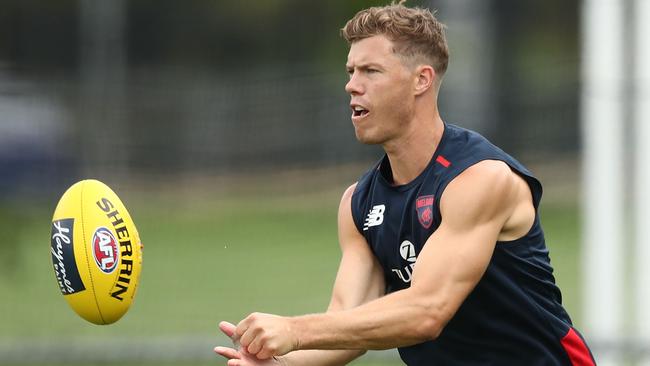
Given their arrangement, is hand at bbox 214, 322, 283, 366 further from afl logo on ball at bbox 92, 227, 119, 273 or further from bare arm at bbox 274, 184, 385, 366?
afl logo on ball at bbox 92, 227, 119, 273

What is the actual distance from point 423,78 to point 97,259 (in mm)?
1437

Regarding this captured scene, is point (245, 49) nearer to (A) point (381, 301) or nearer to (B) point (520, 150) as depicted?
(B) point (520, 150)

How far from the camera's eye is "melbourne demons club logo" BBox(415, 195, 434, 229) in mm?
5191

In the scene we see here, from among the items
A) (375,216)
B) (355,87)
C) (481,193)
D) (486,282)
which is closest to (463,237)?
(481,193)

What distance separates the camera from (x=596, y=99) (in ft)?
30.6

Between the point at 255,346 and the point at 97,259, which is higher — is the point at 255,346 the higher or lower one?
the lower one

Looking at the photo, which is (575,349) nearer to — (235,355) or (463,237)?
(463,237)

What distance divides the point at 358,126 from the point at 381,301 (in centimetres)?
78

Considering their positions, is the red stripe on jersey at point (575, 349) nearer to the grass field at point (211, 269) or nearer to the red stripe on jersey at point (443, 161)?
the red stripe on jersey at point (443, 161)

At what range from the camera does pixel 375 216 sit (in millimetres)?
5512

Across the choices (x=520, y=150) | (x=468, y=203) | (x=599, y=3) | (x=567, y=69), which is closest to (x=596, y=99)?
(x=599, y=3)

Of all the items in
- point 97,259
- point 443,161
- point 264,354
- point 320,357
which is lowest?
point 320,357

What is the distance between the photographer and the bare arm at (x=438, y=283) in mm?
4762

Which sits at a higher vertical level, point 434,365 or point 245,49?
point 245,49
